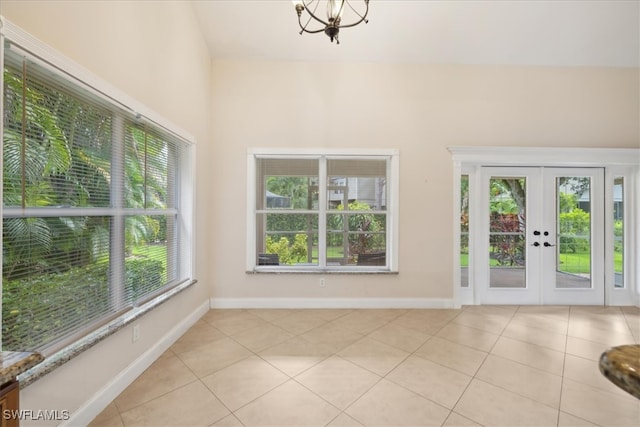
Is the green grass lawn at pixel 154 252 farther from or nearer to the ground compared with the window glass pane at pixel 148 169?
nearer to the ground

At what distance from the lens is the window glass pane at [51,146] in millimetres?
1336

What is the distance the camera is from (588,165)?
380 centimetres

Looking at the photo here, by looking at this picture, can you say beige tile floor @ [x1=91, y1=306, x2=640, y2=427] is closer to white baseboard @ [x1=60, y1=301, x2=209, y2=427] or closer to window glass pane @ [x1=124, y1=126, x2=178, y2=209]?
white baseboard @ [x1=60, y1=301, x2=209, y2=427]

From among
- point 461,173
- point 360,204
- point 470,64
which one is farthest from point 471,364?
point 470,64

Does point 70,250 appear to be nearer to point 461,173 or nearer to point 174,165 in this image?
point 174,165

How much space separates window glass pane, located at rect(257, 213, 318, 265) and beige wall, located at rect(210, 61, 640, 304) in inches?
10.5

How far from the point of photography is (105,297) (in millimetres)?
1928

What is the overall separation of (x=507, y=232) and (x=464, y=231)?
2.11ft

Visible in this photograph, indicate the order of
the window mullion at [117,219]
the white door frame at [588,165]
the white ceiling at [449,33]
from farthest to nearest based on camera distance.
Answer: the white door frame at [588,165] < the white ceiling at [449,33] < the window mullion at [117,219]

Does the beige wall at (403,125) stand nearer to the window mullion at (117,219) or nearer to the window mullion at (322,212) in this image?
the window mullion at (322,212)

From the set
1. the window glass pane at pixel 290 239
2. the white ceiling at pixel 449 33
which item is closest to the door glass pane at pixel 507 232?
the white ceiling at pixel 449 33

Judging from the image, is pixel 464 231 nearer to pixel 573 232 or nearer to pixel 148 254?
pixel 573 232

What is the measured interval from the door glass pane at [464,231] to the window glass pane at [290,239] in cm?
212

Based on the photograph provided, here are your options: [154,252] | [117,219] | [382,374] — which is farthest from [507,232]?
[117,219]
